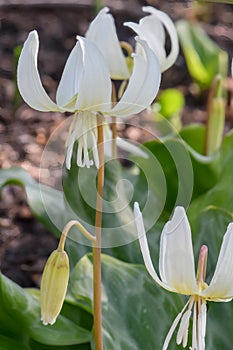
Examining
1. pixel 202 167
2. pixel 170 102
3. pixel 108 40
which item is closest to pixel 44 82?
pixel 170 102

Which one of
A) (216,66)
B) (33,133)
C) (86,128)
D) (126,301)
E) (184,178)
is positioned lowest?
(33,133)

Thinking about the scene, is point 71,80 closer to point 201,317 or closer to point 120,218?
point 201,317

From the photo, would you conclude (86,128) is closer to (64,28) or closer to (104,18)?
(104,18)

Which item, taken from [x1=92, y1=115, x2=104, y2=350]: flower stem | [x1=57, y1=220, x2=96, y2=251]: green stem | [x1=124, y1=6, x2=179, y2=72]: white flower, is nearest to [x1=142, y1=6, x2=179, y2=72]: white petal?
[x1=124, y1=6, x2=179, y2=72]: white flower

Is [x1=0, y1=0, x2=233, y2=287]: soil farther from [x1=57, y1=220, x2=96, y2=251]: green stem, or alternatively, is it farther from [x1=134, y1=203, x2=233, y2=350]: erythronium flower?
[x1=134, y1=203, x2=233, y2=350]: erythronium flower

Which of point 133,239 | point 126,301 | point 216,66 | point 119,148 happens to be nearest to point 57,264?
point 126,301

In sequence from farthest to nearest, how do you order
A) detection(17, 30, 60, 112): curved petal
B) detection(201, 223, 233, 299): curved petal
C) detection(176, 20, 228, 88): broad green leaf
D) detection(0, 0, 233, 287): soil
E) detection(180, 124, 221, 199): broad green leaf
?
detection(176, 20, 228, 88): broad green leaf < detection(0, 0, 233, 287): soil < detection(180, 124, 221, 199): broad green leaf < detection(17, 30, 60, 112): curved petal < detection(201, 223, 233, 299): curved petal
